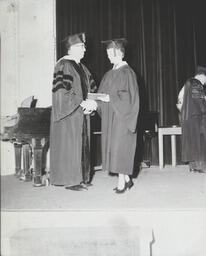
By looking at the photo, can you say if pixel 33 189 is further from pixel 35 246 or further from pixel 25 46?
pixel 25 46

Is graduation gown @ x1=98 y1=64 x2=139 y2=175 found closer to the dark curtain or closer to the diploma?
the diploma

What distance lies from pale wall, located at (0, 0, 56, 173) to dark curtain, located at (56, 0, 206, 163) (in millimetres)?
794

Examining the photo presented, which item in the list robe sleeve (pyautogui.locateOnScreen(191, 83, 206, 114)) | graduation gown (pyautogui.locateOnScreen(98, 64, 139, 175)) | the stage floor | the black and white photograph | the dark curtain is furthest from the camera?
the dark curtain

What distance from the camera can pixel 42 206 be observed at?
121 inches

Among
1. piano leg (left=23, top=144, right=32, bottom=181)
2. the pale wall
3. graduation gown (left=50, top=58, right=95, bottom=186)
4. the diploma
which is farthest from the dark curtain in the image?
the diploma

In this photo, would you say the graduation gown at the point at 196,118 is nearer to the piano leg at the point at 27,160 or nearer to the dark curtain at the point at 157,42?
the dark curtain at the point at 157,42

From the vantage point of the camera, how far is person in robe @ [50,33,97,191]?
3.74 metres

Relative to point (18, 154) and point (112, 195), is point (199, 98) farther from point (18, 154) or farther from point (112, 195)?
point (18, 154)

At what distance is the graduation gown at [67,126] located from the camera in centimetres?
374

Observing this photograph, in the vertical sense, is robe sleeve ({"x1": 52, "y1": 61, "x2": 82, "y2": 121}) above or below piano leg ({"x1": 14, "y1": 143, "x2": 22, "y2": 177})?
above

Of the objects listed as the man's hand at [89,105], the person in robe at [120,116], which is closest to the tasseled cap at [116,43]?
the person in robe at [120,116]

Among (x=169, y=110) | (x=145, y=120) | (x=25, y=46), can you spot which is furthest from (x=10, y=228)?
(x=169, y=110)

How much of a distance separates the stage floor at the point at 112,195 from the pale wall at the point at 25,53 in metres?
1.48

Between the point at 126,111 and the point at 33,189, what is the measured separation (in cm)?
143
